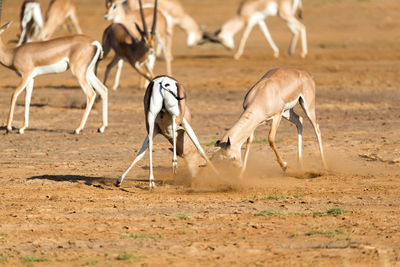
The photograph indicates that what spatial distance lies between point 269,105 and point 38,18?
12.6m

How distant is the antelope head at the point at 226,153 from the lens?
8.98 metres

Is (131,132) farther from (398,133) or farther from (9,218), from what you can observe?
(9,218)

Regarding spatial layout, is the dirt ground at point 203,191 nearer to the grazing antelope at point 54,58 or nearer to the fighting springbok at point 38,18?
the grazing antelope at point 54,58

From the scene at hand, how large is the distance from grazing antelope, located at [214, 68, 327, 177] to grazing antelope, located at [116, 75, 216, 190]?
0.35 meters

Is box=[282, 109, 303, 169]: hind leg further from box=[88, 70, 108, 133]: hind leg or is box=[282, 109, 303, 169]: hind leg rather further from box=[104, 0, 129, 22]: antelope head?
box=[104, 0, 129, 22]: antelope head

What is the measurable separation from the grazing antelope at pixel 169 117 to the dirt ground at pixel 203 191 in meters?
0.40

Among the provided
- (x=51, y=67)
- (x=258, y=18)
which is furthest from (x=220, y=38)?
(x=51, y=67)

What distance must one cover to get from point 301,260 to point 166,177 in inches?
152

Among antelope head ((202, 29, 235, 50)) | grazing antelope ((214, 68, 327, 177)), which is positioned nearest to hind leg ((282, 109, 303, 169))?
grazing antelope ((214, 68, 327, 177))

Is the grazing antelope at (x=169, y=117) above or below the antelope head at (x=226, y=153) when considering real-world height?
above

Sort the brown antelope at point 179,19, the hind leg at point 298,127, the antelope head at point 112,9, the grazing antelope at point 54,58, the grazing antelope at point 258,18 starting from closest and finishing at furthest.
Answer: the hind leg at point 298,127 < the grazing antelope at point 54,58 < the antelope head at point 112,9 < the brown antelope at point 179,19 < the grazing antelope at point 258,18

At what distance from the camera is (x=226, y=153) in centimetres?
904

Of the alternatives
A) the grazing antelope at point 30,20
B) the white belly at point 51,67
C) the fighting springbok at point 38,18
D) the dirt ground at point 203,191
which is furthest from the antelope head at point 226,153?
the grazing antelope at point 30,20

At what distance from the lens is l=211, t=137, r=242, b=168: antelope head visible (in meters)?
8.98
